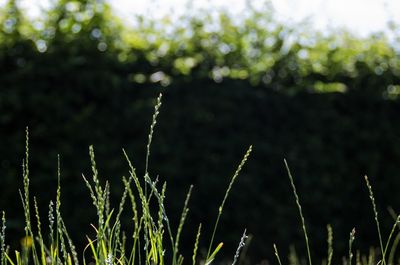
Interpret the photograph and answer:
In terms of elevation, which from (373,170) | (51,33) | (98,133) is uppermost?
(51,33)

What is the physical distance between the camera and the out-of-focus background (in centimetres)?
510

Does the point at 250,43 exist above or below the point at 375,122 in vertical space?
above

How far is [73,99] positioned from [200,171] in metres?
1.18

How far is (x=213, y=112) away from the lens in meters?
5.79

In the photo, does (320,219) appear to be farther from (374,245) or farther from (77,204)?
(77,204)

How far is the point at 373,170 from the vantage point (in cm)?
649

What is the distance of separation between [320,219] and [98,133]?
2.16 metres

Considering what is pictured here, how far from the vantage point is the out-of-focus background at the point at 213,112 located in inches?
201

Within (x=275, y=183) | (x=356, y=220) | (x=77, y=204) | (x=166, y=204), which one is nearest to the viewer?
(x=77, y=204)

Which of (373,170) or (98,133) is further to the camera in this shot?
(373,170)

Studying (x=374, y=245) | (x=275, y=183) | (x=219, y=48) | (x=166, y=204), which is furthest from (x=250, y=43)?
(x=374, y=245)

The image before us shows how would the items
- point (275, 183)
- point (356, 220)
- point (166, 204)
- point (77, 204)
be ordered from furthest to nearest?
point (356, 220) < point (275, 183) < point (166, 204) < point (77, 204)

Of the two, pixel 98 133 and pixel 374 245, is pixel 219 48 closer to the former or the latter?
pixel 98 133

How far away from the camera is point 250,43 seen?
636 cm
